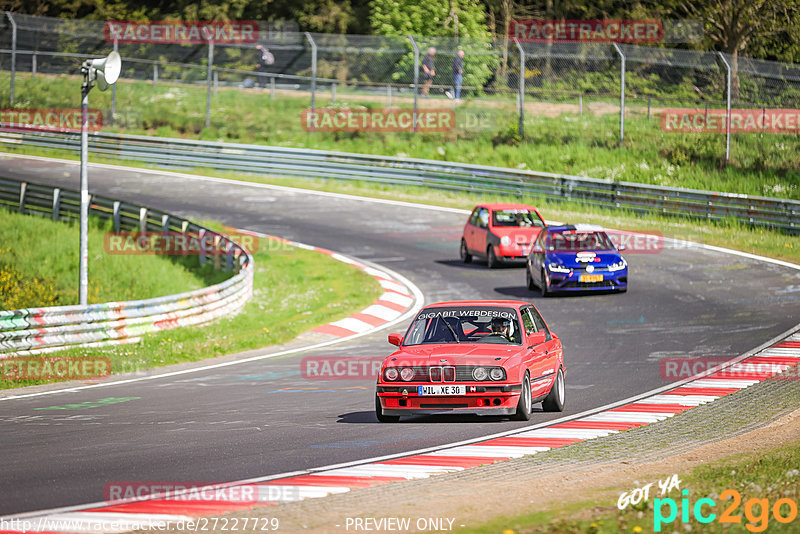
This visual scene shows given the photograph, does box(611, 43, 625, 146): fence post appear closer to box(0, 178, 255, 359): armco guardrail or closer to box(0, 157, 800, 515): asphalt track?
box(0, 157, 800, 515): asphalt track

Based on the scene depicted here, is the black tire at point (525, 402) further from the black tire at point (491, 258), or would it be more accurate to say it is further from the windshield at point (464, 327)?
the black tire at point (491, 258)

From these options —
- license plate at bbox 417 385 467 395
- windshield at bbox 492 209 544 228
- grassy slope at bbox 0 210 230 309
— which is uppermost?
license plate at bbox 417 385 467 395

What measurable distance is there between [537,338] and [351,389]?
300cm

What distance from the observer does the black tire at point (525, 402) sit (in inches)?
445

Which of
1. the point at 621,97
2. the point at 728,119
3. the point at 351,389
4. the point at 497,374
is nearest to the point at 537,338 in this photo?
the point at 497,374

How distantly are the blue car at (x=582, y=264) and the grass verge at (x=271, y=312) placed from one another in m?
3.58

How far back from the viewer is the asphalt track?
9688mm

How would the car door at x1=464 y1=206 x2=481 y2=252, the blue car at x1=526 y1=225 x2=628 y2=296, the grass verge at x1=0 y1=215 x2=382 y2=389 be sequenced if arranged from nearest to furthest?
the grass verge at x1=0 y1=215 x2=382 y2=389 → the blue car at x1=526 y1=225 x2=628 y2=296 → the car door at x1=464 y1=206 x2=481 y2=252

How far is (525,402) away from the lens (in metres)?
11.4

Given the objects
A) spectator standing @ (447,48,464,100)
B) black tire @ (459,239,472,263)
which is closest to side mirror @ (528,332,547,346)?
black tire @ (459,239,472,263)

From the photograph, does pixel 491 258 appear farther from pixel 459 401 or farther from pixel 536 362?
pixel 459 401

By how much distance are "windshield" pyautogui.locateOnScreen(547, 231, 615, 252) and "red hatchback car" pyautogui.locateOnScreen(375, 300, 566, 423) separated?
942 cm

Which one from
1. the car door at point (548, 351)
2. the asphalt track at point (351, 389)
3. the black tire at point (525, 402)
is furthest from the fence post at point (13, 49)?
the black tire at point (525, 402)

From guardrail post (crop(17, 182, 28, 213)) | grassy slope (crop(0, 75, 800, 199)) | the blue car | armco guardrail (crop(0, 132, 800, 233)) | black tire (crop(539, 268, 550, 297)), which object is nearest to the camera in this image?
the blue car
